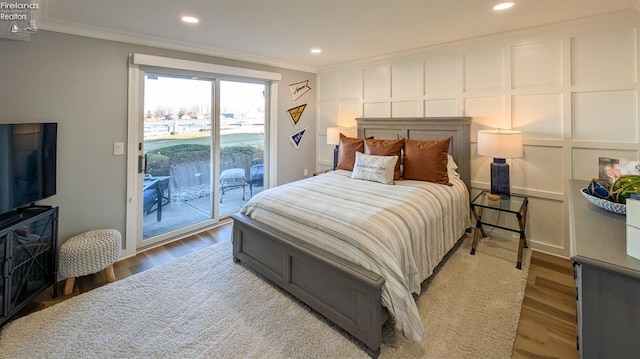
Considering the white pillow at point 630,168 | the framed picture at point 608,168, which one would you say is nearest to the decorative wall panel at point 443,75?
the framed picture at point 608,168

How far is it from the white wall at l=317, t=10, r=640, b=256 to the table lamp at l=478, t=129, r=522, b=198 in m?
0.17

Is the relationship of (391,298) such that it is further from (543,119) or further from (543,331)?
(543,119)

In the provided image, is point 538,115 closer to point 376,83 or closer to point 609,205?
point 609,205

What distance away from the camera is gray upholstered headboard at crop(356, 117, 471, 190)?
133 inches

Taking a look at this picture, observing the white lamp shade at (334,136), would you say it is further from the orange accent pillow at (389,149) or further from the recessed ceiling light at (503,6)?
the recessed ceiling light at (503,6)

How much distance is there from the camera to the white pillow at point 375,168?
3.14 metres

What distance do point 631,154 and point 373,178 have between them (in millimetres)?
2300

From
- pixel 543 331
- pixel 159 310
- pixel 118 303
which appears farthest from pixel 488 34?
pixel 118 303

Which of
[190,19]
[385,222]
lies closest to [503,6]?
[385,222]

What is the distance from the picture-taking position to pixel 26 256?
6.91ft

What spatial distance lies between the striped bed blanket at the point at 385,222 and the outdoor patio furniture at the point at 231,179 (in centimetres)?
161

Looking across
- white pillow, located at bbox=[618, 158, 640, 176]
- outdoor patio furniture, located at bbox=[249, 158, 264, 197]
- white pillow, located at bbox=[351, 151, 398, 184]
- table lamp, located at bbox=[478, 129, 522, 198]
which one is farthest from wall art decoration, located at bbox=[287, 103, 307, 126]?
white pillow, located at bbox=[618, 158, 640, 176]

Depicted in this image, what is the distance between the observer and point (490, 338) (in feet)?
6.11

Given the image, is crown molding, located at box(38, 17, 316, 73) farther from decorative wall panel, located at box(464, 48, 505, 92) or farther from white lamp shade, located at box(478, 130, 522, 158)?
white lamp shade, located at box(478, 130, 522, 158)
